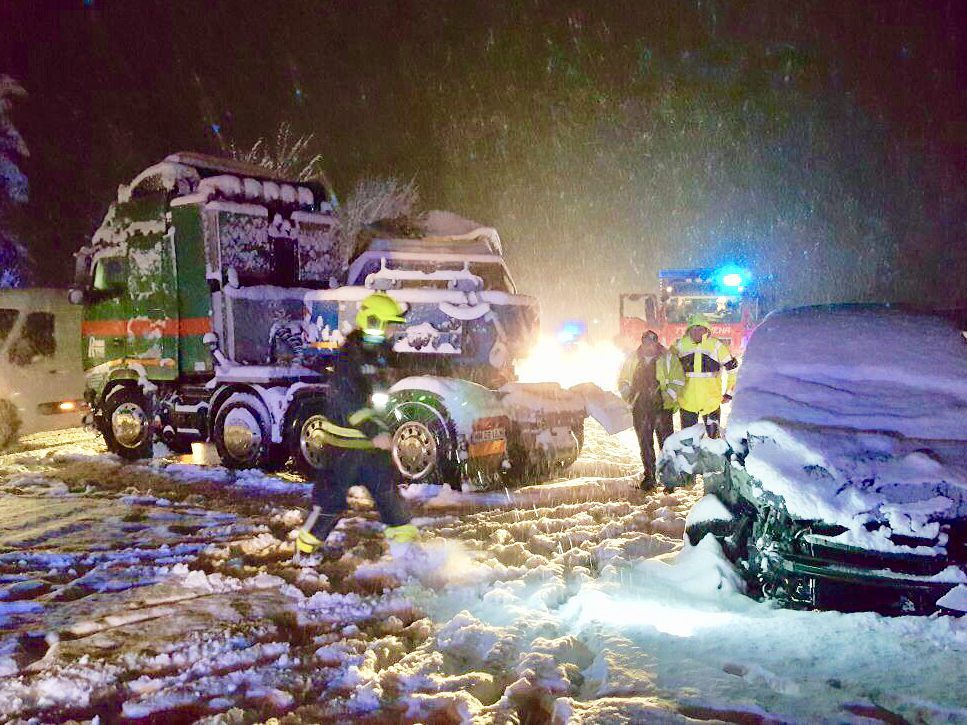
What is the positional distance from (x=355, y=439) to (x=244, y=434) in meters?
4.49

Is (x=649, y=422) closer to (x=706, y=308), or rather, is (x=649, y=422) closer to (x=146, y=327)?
(x=146, y=327)

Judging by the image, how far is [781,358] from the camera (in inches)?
216

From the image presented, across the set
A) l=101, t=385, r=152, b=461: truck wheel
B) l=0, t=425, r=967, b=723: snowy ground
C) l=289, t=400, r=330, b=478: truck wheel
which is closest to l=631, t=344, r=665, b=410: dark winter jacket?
l=0, t=425, r=967, b=723: snowy ground

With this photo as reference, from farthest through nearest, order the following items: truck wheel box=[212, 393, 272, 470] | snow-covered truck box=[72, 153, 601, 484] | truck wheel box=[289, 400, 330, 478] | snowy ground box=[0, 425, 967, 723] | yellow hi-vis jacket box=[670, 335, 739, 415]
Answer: truck wheel box=[212, 393, 272, 470] < truck wheel box=[289, 400, 330, 478] < snow-covered truck box=[72, 153, 601, 484] < yellow hi-vis jacket box=[670, 335, 739, 415] < snowy ground box=[0, 425, 967, 723]

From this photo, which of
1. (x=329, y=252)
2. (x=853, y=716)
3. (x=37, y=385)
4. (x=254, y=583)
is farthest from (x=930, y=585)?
(x=37, y=385)

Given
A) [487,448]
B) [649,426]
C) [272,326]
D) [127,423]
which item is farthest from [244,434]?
[649,426]

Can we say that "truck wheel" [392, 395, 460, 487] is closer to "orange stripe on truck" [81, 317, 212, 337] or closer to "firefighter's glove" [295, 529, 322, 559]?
"firefighter's glove" [295, 529, 322, 559]

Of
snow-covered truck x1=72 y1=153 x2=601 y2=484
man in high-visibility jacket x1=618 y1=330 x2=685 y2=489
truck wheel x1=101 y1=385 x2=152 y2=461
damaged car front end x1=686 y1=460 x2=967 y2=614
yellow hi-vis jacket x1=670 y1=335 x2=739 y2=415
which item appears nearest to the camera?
damaged car front end x1=686 y1=460 x2=967 y2=614

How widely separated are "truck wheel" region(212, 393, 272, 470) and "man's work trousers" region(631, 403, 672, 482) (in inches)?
173

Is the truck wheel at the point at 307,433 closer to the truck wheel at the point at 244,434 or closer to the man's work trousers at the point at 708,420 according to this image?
the truck wheel at the point at 244,434

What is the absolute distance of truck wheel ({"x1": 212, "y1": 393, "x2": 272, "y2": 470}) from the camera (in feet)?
31.9

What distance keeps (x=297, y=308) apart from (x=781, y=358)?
689cm

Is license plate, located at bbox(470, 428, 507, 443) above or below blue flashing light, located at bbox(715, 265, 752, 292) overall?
below

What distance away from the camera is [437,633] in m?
4.50
